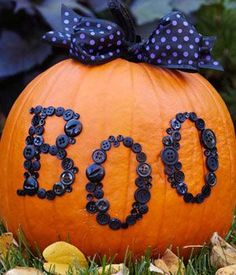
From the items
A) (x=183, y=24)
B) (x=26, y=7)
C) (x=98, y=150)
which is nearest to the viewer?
(x=98, y=150)

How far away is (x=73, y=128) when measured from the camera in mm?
1974

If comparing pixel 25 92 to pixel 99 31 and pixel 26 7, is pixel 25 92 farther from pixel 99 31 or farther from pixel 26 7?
pixel 26 7

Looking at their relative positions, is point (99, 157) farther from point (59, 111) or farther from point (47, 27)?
point (47, 27)

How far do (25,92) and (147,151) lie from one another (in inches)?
20.5

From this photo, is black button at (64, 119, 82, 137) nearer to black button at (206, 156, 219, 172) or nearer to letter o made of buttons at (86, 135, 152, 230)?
letter o made of buttons at (86, 135, 152, 230)

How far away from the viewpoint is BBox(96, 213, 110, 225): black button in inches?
77.0

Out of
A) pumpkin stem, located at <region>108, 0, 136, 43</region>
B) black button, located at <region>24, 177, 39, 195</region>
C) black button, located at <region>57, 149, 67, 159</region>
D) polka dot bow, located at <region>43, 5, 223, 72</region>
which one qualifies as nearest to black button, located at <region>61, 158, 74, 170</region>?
black button, located at <region>57, 149, 67, 159</region>

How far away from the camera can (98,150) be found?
195 centimetres

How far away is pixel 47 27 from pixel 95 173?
76.4 inches

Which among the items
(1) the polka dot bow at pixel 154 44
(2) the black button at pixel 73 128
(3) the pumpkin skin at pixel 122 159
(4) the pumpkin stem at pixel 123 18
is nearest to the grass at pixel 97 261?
(3) the pumpkin skin at pixel 122 159

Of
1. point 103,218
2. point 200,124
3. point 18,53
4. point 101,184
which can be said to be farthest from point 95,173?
point 18,53

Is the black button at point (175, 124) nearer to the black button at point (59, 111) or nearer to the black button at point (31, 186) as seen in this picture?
the black button at point (59, 111)

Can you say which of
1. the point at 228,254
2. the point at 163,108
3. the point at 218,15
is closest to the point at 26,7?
the point at 218,15

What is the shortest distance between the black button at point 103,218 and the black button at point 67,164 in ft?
0.55
